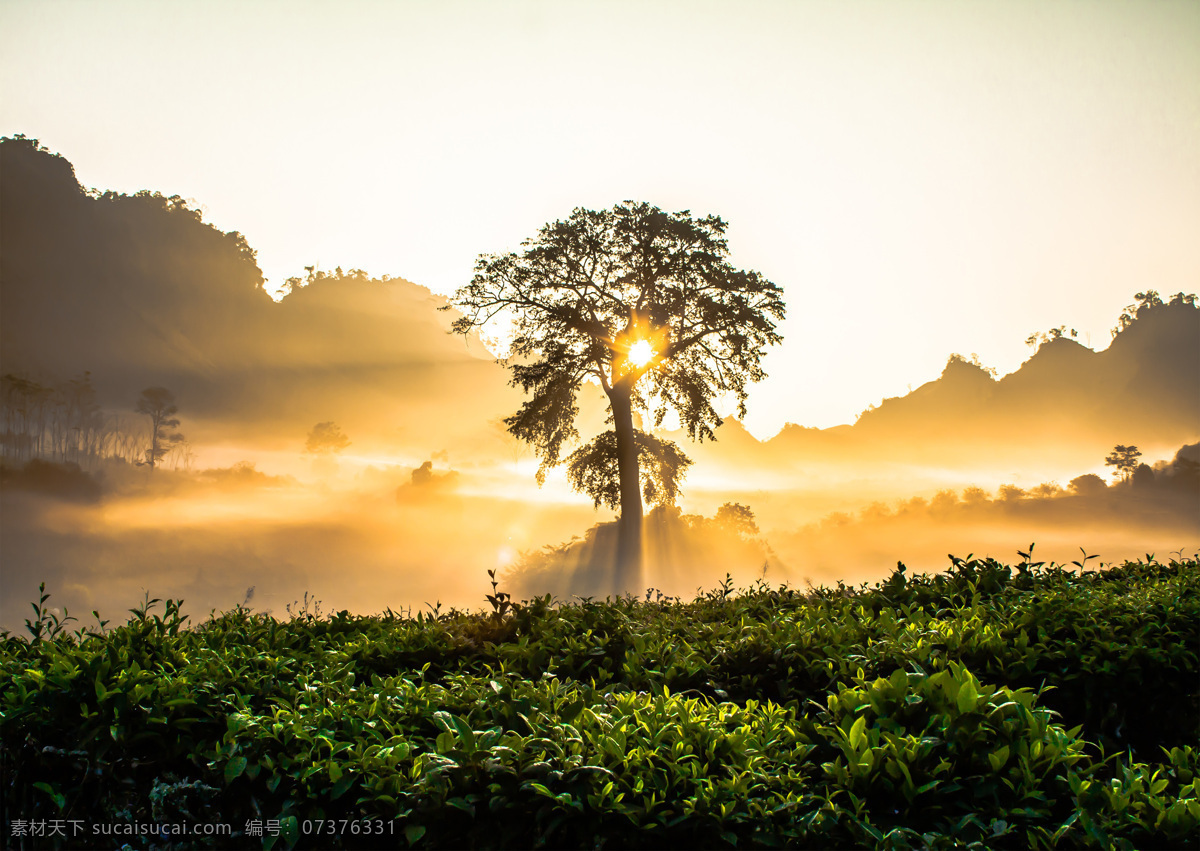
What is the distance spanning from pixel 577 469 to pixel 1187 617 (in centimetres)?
1505

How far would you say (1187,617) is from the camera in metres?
4.79

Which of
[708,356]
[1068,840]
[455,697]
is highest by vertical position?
[708,356]

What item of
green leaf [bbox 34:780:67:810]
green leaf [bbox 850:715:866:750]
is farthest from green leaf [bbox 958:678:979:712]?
green leaf [bbox 34:780:67:810]

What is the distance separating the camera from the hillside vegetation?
235 centimetres

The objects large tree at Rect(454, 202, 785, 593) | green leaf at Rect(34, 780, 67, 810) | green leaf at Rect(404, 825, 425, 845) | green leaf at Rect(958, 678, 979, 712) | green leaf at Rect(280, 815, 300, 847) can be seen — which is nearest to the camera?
green leaf at Rect(404, 825, 425, 845)

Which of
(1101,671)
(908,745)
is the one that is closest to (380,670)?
(908,745)

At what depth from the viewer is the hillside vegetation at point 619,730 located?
2352 millimetres

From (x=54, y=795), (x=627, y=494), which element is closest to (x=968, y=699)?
→ (x=54, y=795)

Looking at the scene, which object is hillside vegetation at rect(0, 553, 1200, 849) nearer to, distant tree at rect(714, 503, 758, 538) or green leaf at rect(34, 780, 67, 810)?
green leaf at rect(34, 780, 67, 810)

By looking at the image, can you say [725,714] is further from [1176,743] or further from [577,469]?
[577,469]

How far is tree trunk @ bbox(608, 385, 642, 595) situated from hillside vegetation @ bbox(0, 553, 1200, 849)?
1308 cm

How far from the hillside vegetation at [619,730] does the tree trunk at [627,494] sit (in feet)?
42.9

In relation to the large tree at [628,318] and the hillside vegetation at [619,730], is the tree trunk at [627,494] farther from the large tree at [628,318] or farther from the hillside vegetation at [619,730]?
the hillside vegetation at [619,730]

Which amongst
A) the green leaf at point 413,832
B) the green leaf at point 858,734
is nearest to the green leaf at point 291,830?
the green leaf at point 413,832
